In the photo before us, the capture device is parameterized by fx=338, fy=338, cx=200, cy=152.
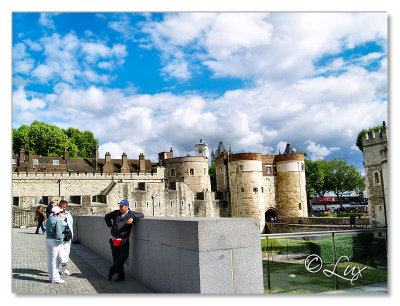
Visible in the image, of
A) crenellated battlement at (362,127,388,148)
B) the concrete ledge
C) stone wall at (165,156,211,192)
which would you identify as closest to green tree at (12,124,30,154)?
stone wall at (165,156,211,192)

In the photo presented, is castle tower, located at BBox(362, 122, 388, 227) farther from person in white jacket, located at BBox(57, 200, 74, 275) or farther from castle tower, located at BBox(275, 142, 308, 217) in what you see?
person in white jacket, located at BBox(57, 200, 74, 275)

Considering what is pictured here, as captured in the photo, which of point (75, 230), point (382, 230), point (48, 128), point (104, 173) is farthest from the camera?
point (48, 128)

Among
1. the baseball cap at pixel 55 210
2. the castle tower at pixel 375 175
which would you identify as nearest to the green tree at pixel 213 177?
the castle tower at pixel 375 175

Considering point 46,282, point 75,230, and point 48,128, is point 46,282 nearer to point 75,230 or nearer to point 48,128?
point 75,230

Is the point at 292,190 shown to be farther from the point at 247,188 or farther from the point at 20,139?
the point at 20,139

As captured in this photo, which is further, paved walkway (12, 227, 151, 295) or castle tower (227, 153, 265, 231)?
castle tower (227, 153, 265, 231)

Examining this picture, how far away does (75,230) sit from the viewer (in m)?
13.8

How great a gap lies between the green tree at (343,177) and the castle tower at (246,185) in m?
17.1
